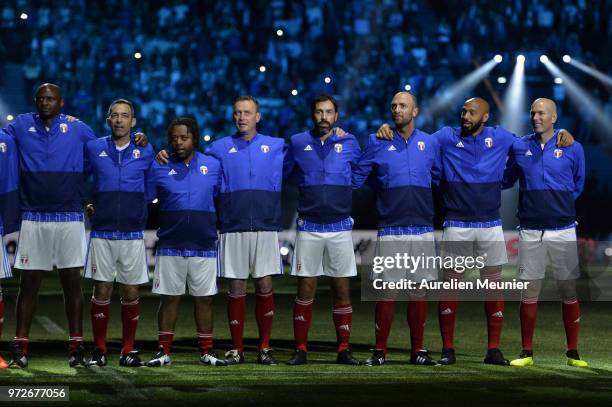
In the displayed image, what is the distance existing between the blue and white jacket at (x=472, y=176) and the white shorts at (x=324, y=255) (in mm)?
956

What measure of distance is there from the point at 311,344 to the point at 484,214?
2.35 m

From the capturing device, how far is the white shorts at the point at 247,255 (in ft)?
31.3

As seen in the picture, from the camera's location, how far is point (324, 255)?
31.5 ft

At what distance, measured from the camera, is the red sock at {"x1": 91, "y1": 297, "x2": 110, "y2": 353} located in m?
9.30

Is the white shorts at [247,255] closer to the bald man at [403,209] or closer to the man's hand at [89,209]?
the bald man at [403,209]

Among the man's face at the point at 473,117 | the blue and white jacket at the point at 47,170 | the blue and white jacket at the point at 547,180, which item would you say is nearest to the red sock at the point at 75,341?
the blue and white jacket at the point at 47,170

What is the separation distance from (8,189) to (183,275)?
5.02 ft

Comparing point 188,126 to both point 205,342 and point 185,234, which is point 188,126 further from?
point 205,342

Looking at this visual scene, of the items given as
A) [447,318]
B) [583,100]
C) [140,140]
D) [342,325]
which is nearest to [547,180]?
[447,318]

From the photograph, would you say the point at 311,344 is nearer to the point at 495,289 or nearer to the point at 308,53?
the point at 495,289

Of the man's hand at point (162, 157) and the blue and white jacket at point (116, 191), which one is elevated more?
the man's hand at point (162, 157)

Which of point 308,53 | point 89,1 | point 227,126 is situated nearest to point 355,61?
point 308,53

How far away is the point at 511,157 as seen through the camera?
10.0 m

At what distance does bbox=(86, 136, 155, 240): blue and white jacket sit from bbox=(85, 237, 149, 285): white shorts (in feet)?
0.21
